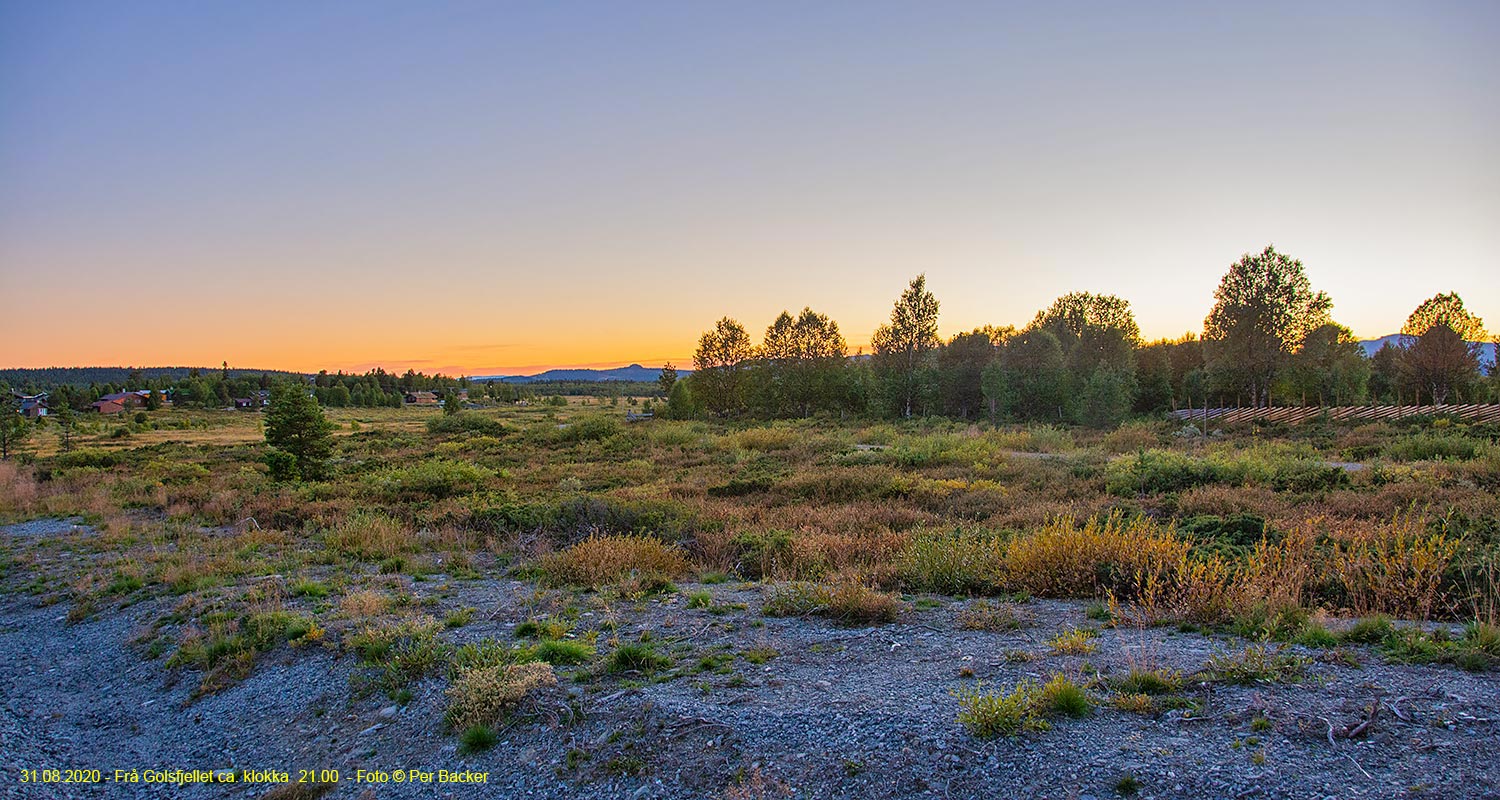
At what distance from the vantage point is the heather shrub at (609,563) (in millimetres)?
9945

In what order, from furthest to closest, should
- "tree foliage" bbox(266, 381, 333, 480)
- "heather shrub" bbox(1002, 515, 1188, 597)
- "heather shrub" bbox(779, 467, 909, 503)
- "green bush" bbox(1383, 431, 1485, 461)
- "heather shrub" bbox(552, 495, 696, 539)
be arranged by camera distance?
"tree foliage" bbox(266, 381, 333, 480)
"green bush" bbox(1383, 431, 1485, 461)
"heather shrub" bbox(779, 467, 909, 503)
"heather shrub" bbox(552, 495, 696, 539)
"heather shrub" bbox(1002, 515, 1188, 597)

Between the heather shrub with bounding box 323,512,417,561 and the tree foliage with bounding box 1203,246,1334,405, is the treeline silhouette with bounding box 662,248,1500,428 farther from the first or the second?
the heather shrub with bounding box 323,512,417,561

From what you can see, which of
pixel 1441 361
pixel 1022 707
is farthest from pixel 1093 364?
pixel 1022 707

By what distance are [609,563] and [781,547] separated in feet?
9.74

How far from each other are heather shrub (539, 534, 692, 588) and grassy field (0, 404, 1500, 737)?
49 millimetres

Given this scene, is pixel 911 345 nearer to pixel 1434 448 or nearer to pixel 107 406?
pixel 1434 448

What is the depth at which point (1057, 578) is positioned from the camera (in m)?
8.26

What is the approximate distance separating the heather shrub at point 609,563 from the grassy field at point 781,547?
49 millimetres

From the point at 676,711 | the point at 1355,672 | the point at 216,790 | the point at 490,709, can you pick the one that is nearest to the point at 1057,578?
the point at 1355,672

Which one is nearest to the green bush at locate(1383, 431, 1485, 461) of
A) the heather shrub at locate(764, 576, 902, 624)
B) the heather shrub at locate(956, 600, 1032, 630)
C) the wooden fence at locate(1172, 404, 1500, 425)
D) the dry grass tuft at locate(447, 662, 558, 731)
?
the wooden fence at locate(1172, 404, 1500, 425)

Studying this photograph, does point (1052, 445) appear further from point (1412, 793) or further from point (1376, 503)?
point (1412, 793)

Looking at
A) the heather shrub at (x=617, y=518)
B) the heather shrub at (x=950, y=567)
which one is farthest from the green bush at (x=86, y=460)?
the heather shrub at (x=950, y=567)

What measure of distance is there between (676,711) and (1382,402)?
73.2 meters

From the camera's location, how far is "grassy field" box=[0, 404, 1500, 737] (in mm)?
6621
